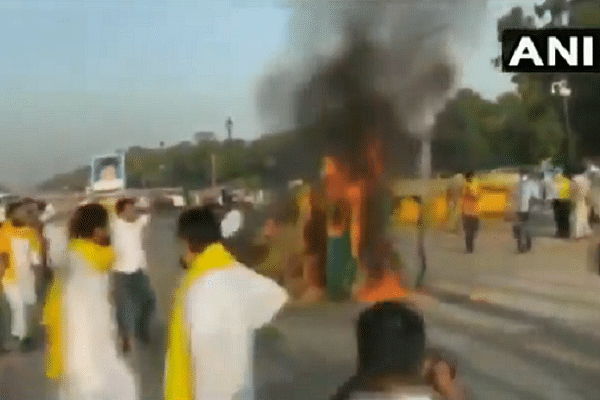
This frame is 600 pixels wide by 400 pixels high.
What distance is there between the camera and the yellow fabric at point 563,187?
1.60 metres

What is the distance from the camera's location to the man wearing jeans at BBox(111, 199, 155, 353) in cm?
154

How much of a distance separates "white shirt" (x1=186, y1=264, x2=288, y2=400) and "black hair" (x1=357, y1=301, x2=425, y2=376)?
22 cm

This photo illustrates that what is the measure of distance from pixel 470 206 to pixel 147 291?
0.71 metres

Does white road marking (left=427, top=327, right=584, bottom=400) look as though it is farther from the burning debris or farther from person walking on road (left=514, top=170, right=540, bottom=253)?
the burning debris

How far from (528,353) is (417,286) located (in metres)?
0.28

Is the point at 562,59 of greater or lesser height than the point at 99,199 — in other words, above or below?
above

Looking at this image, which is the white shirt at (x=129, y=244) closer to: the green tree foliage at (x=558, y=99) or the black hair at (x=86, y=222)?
the black hair at (x=86, y=222)

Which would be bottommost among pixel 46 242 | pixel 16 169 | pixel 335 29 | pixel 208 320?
pixel 208 320

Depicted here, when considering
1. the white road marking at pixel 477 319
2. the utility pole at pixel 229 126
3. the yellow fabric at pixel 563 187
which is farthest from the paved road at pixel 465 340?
the utility pole at pixel 229 126

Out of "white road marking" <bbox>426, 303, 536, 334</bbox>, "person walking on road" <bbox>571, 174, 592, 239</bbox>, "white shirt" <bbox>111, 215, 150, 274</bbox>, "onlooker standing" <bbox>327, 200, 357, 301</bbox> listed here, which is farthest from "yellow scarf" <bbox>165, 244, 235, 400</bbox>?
"person walking on road" <bbox>571, 174, 592, 239</bbox>

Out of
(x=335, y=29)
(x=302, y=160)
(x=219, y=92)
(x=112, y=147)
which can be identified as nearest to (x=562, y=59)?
(x=335, y=29)

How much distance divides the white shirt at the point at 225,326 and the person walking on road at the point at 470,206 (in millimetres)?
448

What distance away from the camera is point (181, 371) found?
1.45 metres

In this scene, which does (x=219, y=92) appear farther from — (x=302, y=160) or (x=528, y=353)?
(x=528, y=353)
